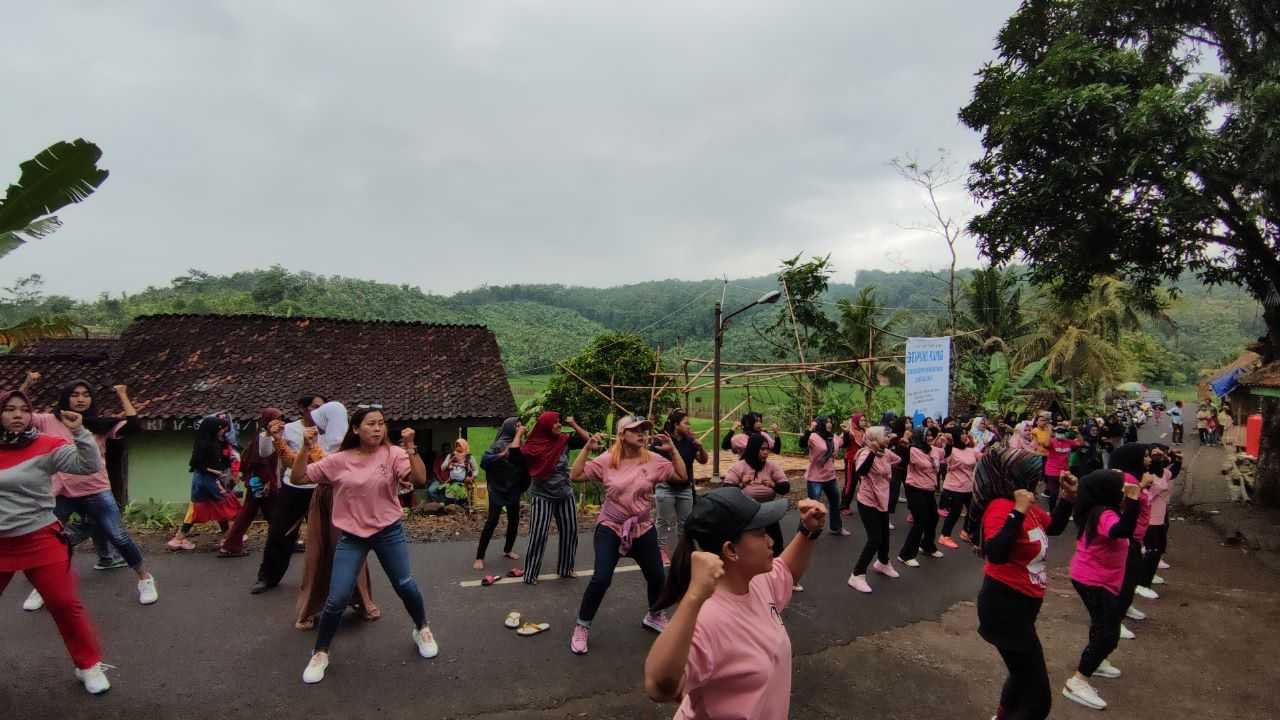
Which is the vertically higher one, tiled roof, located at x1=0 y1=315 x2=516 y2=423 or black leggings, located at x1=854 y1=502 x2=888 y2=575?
tiled roof, located at x1=0 y1=315 x2=516 y2=423

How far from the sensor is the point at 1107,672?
481cm

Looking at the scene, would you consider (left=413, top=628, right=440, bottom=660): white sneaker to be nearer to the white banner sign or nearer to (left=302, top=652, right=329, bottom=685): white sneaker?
(left=302, top=652, right=329, bottom=685): white sneaker

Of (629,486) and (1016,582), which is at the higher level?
(629,486)

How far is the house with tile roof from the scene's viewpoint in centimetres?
1289

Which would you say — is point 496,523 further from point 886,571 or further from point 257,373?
point 257,373

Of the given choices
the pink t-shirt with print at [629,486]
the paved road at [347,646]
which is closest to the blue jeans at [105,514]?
the paved road at [347,646]

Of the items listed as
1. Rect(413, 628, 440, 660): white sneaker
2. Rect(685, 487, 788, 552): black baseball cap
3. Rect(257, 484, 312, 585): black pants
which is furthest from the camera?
Rect(257, 484, 312, 585): black pants

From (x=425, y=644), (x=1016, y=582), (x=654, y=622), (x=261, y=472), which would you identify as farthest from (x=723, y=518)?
(x=261, y=472)

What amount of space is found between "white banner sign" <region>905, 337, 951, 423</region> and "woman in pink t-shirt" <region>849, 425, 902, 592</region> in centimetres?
690

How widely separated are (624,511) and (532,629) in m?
1.23

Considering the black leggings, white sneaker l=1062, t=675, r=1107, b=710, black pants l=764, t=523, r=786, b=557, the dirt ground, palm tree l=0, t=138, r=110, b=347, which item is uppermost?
palm tree l=0, t=138, r=110, b=347

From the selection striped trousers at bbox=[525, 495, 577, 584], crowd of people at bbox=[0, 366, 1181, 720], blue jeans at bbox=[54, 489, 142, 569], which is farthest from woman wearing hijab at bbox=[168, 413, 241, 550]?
striped trousers at bbox=[525, 495, 577, 584]

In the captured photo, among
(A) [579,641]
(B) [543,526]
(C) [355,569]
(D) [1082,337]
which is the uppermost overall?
(D) [1082,337]

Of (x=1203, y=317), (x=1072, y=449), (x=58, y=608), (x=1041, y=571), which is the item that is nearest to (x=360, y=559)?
(x=58, y=608)
